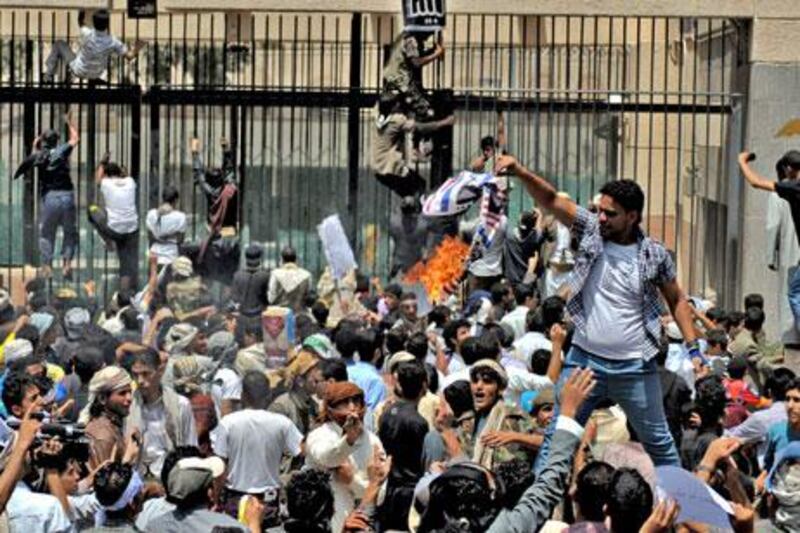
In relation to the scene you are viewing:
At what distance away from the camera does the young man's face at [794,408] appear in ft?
39.7

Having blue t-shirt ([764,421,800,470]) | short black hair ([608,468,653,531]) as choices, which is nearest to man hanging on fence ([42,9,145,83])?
blue t-shirt ([764,421,800,470])

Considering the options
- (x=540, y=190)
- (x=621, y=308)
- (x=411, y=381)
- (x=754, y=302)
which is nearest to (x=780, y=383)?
(x=621, y=308)

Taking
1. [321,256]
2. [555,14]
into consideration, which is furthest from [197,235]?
[555,14]

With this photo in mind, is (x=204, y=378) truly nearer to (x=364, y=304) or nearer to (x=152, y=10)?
(x=364, y=304)

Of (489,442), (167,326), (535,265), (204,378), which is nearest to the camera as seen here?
(489,442)

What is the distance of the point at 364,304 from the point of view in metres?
20.2

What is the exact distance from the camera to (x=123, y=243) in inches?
904

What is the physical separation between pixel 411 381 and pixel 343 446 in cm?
83

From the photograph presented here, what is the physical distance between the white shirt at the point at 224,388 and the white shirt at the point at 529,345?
180 cm

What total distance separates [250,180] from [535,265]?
7153mm

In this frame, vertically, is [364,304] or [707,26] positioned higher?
[707,26]

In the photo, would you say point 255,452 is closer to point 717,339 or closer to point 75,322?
point 717,339

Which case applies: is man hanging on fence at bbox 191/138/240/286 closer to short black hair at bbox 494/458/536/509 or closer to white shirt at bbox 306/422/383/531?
white shirt at bbox 306/422/383/531

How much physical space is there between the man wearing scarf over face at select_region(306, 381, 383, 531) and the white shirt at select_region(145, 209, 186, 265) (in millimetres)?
10702
